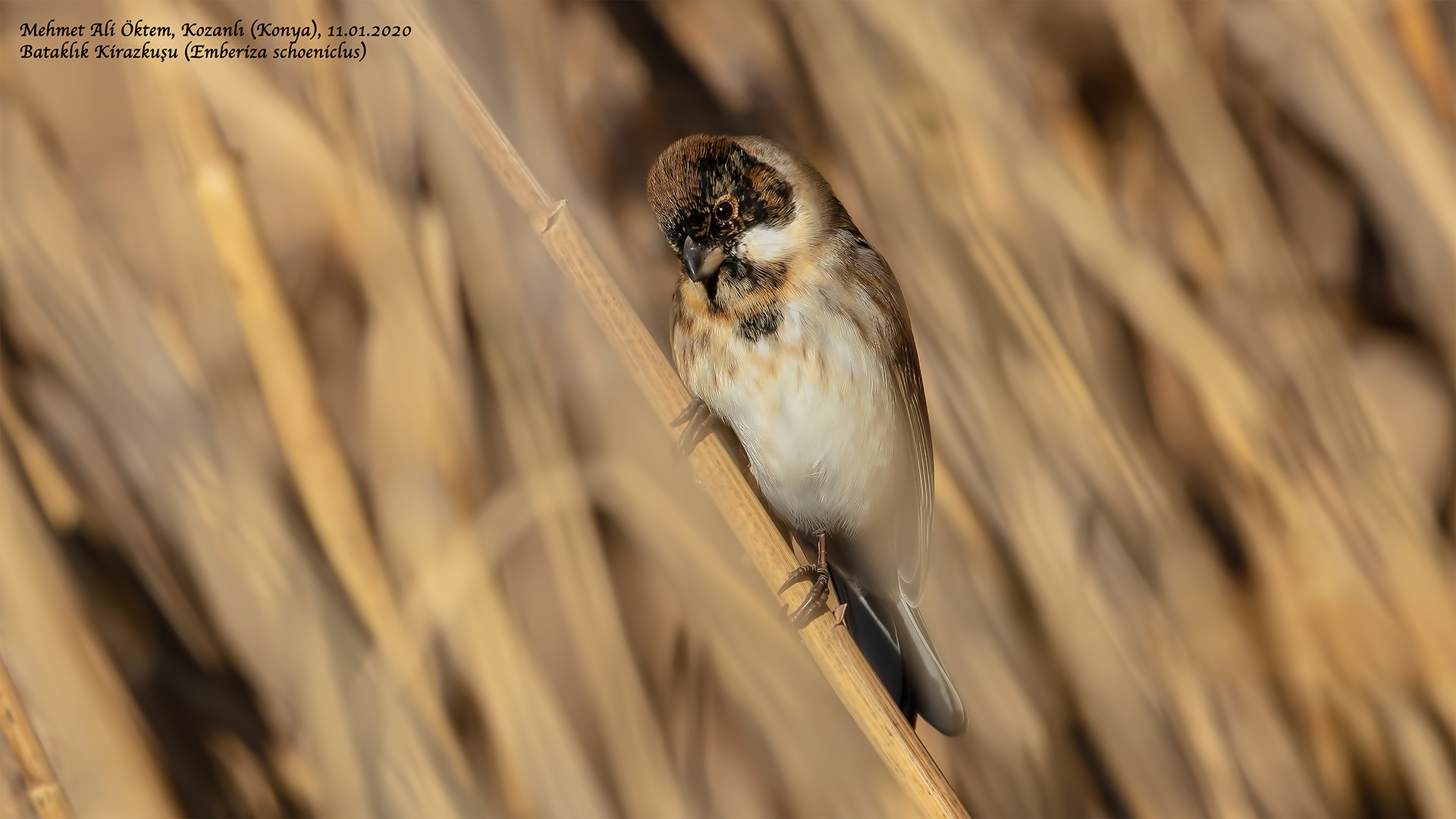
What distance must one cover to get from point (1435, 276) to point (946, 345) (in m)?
1.17

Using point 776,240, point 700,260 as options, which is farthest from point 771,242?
point 700,260

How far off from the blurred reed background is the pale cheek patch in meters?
0.18

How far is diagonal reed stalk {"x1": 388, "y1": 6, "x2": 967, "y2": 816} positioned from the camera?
42.1 inches

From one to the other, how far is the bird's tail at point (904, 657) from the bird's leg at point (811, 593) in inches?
4.5

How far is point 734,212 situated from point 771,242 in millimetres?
96

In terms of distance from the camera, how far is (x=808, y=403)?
58.9 inches

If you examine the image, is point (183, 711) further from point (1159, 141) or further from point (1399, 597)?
point (1159, 141)

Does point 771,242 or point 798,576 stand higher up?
point 771,242

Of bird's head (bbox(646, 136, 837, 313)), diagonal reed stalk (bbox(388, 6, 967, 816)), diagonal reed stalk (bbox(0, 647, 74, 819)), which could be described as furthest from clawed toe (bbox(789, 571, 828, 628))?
diagonal reed stalk (bbox(0, 647, 74, 819))

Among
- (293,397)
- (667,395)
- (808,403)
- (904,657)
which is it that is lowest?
(904,657)

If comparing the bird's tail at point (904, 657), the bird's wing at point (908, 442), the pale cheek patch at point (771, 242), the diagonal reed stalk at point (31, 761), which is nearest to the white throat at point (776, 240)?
the pale cheek patch at point (771, 242)

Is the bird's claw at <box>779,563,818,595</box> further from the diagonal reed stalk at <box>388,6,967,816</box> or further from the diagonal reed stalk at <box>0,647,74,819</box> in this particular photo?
the diagonal reed stalk at <box>0,647,74,819</box>

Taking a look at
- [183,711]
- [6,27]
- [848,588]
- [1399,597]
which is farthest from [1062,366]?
[6,27]

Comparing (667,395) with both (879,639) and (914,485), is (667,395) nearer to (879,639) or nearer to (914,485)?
(914,485)
